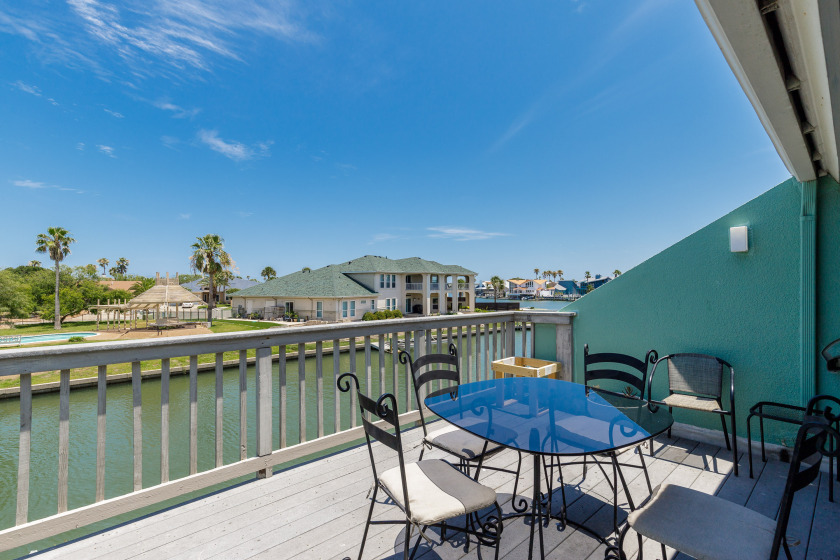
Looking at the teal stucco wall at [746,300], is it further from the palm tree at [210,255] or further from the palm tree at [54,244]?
the palm tree at [54,244]

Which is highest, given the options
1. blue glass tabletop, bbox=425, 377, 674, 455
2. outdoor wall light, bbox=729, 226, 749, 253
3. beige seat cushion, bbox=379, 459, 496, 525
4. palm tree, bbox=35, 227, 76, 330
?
palm tree, bbox=35, 227, 76, 330

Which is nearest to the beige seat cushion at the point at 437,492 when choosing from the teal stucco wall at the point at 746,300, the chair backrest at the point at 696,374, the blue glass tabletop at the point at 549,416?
the blue glass tabletop at the point at 549,416

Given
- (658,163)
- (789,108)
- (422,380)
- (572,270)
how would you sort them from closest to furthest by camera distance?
(789,108)
(422,380)
(658,163)
(572,270)

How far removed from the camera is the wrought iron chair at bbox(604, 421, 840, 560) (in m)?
1.02

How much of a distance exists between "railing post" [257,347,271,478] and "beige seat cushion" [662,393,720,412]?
9.31ft

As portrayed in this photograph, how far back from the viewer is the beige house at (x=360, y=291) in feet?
88.3

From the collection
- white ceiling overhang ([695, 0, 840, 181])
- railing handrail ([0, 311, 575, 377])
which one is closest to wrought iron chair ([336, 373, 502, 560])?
railing handrail ([0, 311, 575, 377])

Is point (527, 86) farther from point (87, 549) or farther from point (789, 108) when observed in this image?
point (87, 549)

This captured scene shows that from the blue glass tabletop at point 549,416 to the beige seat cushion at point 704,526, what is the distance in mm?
234

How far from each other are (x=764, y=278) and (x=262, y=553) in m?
3.76

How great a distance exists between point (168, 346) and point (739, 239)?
3995 mm

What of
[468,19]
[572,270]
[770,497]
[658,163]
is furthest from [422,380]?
[572,270]

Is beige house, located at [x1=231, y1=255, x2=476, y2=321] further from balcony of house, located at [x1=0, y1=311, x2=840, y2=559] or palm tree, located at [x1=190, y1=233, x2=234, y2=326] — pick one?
balcony of house, located at [x1=0, y1=311, x2=840, y2=559]

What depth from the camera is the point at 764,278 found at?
109 inches
